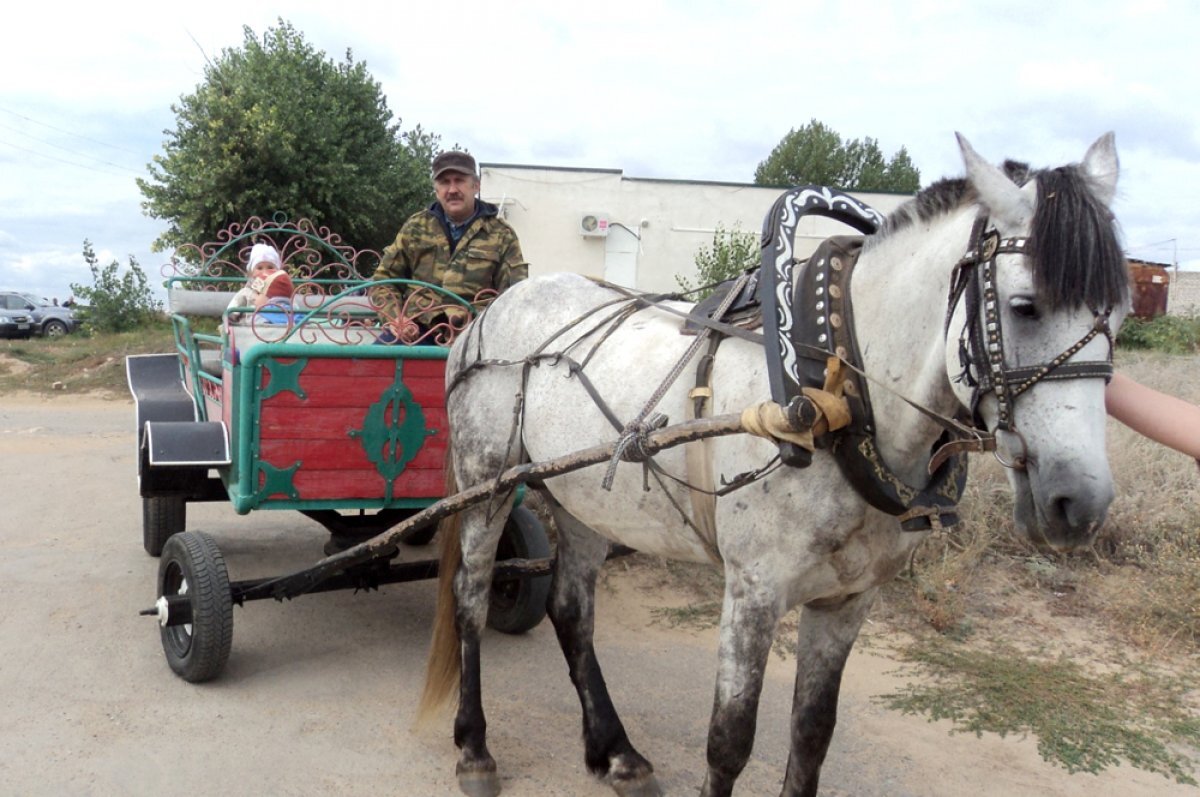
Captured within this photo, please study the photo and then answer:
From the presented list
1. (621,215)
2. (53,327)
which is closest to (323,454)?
(621,215)

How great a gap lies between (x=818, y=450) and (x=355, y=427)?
2.27m

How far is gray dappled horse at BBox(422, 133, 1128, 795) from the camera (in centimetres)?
169

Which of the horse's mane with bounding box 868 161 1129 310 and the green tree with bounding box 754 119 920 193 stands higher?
the green tree with bounding box 754 119 920 193

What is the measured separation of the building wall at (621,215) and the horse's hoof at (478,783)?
633 inches

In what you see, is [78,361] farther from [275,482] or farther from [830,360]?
[830,360]

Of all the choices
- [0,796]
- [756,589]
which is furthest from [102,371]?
[756,589]

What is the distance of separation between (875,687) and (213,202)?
1434cm

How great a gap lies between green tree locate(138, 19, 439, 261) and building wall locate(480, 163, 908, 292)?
8.68 feet

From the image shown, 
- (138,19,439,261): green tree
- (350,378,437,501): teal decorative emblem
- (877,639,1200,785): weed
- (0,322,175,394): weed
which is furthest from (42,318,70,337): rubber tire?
(877,639,1200,785): weed

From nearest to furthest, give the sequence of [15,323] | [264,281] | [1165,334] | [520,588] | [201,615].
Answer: [201,615] < [520,588] < [264,281] < [1165,334] < [15,323]

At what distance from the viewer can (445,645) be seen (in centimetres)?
355

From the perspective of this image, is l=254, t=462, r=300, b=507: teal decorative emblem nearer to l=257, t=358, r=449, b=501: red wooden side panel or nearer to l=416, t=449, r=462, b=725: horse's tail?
l=257, t=358, r=449, b=501: red wooden side panel

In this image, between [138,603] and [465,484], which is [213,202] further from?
[465,484]

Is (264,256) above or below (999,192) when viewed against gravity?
below
